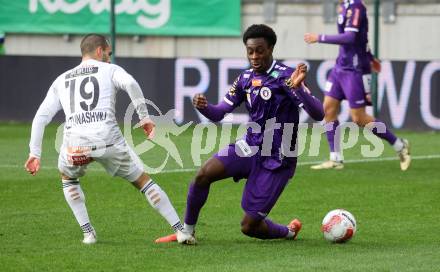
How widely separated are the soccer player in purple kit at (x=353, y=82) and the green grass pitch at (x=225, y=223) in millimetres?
317

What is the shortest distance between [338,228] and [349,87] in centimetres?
597

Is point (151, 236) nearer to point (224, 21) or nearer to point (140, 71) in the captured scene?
point (140, 71)

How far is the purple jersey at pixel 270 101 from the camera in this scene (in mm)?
9500

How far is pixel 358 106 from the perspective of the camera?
15367mm

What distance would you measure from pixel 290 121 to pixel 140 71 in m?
13.4

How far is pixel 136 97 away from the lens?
30.3 ft

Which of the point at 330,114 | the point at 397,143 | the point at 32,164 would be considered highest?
the point at 32,164

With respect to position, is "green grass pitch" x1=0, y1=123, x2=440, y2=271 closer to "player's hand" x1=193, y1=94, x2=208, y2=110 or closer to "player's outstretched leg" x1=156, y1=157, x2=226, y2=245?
"player's outstretched leg" x1=156, y1=157, x2=226, y2=245

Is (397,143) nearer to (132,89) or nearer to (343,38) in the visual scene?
(343,38)

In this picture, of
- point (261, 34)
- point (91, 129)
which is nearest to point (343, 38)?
point (261, 34)

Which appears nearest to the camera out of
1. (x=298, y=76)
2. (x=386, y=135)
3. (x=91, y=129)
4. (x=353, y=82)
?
(x=298, y=76)

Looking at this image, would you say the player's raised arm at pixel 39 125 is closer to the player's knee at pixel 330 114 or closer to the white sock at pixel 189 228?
the white sock at pixel 189 228

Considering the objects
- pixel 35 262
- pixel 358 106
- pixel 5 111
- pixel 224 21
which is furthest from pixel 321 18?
Answer: pixel 35 262

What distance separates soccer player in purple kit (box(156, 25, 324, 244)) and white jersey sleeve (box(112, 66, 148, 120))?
489mm
